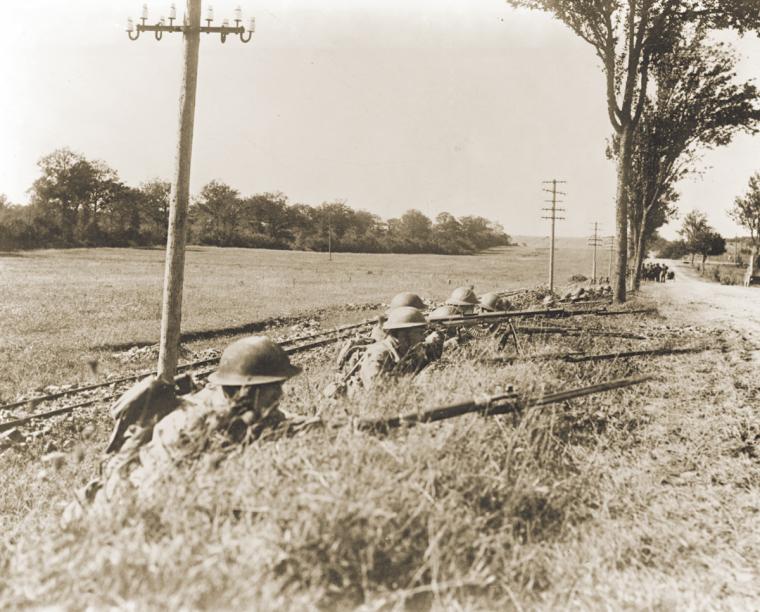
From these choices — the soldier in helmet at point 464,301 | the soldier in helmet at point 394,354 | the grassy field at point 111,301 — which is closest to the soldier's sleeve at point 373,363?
the soldier in helmet at point 394,354

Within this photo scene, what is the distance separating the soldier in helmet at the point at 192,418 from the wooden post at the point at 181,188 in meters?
4.13

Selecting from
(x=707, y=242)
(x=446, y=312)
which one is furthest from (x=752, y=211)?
(x=446, y=312)

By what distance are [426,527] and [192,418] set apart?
1.52 metres

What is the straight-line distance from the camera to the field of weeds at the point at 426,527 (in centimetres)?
243

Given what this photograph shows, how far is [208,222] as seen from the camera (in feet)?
281

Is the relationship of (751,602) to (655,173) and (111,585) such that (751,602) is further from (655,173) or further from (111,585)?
(655,173)

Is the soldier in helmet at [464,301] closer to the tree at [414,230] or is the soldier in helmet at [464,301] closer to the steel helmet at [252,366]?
the steel helmet at [252,366]

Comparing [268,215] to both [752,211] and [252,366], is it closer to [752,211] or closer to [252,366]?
[752,211]

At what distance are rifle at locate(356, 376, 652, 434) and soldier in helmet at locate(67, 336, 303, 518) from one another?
57 cm

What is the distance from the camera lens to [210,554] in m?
2.49

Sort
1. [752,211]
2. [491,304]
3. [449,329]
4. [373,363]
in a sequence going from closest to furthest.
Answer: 1. [373,363]
2. [449,329]
3. [491,304]
4. [752,211]

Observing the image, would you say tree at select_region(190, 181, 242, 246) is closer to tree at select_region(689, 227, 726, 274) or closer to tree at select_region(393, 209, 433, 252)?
tree at select_region(393, 209, 433, 252)

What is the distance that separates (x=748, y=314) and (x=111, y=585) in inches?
790

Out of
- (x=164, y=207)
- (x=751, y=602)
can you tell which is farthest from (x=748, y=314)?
(x=164, y=207)
